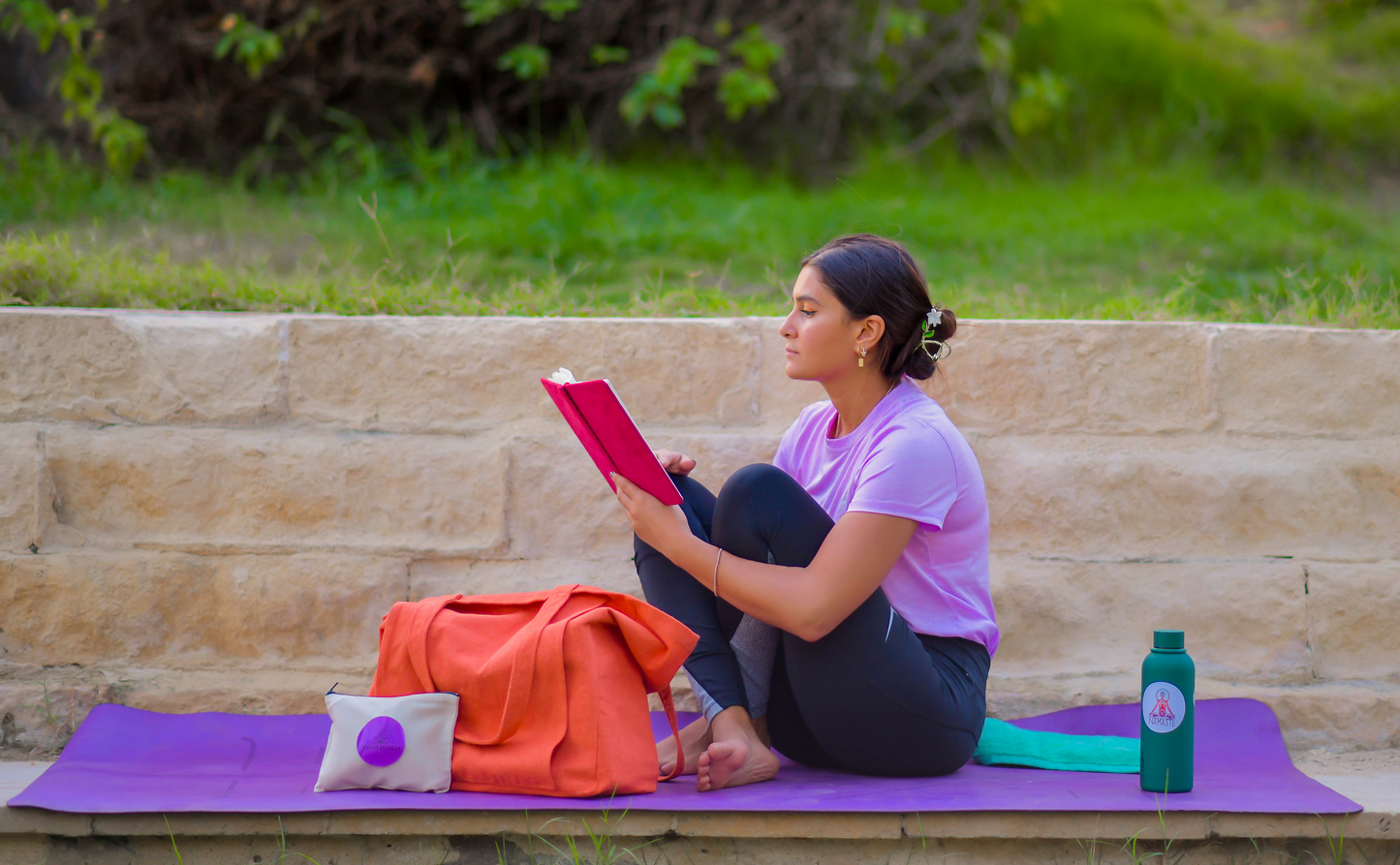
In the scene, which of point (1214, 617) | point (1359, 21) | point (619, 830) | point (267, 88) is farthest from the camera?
point (1359, 21)

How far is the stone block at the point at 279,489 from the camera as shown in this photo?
107 inches

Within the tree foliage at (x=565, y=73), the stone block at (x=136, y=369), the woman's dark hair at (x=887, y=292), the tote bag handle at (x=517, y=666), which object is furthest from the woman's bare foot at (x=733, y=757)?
the tree foliage at (x=565, y=73)

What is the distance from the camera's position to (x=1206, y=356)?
2.76 metres

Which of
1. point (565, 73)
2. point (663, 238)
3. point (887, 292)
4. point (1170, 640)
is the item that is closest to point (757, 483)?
point (887, 292)

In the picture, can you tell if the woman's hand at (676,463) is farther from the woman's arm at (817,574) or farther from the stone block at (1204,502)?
the stone block at (1204,502)

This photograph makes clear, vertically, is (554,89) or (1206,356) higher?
(554,89)

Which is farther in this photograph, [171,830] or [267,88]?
[267,88]

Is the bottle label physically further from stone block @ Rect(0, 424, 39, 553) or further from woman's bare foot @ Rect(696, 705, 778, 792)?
stone block @ Rect(0, 424, 39, 553)

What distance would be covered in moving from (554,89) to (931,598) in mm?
4030

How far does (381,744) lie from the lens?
6.62 ft

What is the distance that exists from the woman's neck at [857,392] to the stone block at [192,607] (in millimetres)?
1203

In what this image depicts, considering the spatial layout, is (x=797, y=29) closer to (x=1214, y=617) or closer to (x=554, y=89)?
(x=554, y=89)

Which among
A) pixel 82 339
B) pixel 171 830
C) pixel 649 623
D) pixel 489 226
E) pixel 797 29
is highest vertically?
pixel 797 29

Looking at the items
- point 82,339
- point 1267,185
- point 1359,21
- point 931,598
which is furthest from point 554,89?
point 1359,21
